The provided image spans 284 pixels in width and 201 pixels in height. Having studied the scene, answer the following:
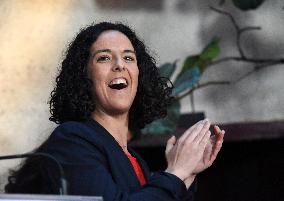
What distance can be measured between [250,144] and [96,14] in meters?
0.90

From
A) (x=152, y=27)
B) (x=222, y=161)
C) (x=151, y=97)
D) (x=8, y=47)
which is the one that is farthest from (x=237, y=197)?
(x=151, y=97)

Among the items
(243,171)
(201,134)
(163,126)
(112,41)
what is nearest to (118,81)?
(112,41)

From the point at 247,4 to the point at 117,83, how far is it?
194 centimetres

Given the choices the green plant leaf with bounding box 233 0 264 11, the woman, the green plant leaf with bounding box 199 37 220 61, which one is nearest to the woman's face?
the woman

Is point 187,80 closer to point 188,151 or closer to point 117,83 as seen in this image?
point 117,83

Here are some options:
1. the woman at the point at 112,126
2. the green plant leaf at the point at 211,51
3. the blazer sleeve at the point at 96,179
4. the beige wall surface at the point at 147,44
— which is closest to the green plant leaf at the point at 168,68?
the beige wall surface at the point at 147,44

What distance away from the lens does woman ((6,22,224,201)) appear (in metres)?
1.46

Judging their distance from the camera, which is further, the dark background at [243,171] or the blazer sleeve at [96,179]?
the dark background at [243,171]

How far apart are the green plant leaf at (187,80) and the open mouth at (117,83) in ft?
5.65

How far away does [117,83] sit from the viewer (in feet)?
5.46

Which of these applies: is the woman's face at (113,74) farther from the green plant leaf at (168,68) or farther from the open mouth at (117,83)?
the green plant leaf at (168,68)

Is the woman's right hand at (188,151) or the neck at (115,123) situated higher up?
the neck at (115,123)

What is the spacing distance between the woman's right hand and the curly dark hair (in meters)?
0.24

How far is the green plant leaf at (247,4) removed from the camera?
349 centimetres
